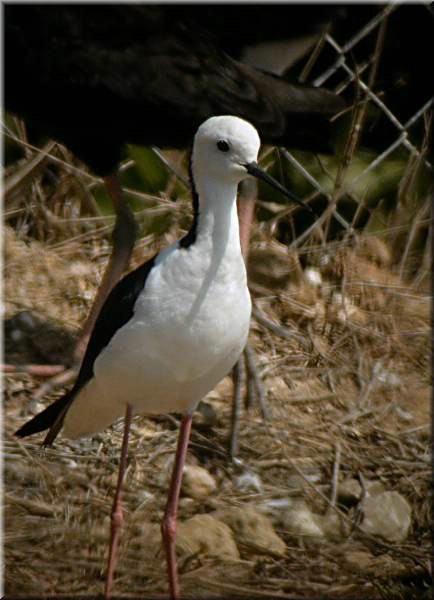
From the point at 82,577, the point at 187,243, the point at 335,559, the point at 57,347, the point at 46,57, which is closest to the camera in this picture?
the point at 187,243

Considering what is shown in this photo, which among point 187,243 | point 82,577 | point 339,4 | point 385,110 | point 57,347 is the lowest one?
point 82,577

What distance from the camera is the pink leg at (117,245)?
12.6ft

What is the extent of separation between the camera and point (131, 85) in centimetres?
360

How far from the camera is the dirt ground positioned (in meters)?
3.08

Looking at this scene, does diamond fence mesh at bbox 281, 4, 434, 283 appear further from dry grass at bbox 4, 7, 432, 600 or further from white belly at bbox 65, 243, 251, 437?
white belly at bbox 65, 243, 251, 437

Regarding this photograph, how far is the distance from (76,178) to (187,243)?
72.4 inches

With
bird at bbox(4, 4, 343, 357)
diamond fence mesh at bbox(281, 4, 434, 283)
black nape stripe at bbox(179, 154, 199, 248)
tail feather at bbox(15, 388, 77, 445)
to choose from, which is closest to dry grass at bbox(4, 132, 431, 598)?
diamond fence mesh at bbox(281, 4, 434, 283)

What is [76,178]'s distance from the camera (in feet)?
14.7

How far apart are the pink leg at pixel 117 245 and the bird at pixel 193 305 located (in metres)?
0.98

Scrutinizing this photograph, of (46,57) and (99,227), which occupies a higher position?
(46,57)

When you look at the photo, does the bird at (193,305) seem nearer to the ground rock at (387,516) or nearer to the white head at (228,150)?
the white head at (228,150)

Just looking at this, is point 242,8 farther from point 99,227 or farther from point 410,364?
point 410,364

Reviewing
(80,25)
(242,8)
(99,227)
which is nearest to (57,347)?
(99,227)

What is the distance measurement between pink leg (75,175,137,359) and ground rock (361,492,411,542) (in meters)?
1.07
